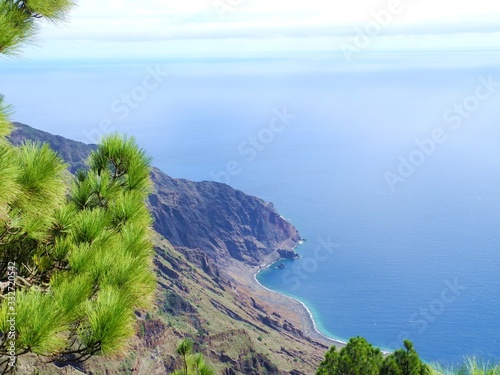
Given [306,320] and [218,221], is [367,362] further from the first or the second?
[218,221]

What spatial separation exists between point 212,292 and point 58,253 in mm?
84680

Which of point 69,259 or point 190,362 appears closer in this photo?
point 69,259

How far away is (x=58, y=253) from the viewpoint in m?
4.02

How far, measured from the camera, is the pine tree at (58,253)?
118 inches

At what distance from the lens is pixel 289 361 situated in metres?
67.3

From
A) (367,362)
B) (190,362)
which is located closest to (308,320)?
(367,362)

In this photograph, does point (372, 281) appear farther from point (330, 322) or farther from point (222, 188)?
point (222, 188)

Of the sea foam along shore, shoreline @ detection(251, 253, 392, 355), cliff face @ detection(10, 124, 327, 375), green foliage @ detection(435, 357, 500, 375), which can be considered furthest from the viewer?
the sea foam along shore

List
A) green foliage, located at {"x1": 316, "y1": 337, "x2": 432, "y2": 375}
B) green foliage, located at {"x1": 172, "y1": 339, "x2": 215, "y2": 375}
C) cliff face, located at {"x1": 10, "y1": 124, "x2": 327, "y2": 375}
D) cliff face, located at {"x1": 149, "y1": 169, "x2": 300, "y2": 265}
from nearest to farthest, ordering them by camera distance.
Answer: green foliage, located at {"x1": 172, "y1": 339, "x2": 215, "y2": 375}
green foliage, located at {"x1": 316, "y1": 337, "x2": 432, "y2": 375}
cliff face, located at {"x1": 10, "y1": 124, "x2": 327, "y2": 375}
cliff face, located at {"x1": 149, "y1": 169, "x2": 300, "y2": 265}

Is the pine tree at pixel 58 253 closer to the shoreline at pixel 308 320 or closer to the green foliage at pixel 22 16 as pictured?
the green foliage at pixel 22 16

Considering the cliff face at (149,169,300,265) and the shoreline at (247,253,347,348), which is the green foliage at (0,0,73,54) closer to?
the shoreline at (247,253,347,348)

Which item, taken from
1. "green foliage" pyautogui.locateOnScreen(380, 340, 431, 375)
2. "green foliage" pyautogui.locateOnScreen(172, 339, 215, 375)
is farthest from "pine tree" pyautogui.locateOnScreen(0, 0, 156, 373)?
"green foliage" pyautogui.locateOnScreen(380, 340, 431, 375)

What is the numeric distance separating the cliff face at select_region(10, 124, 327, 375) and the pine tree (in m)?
0.38

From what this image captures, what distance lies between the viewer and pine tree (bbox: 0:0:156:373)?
2998 mm
